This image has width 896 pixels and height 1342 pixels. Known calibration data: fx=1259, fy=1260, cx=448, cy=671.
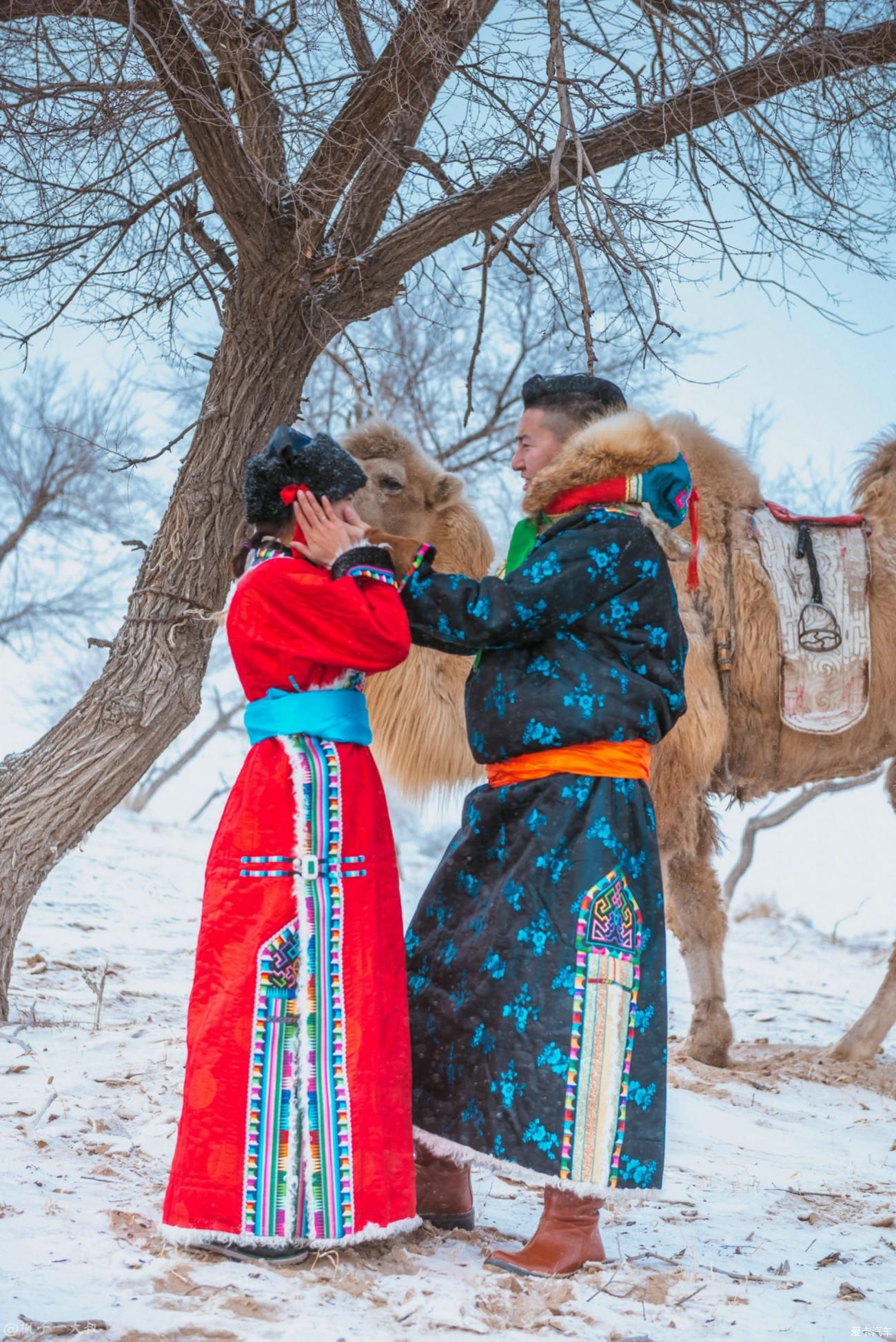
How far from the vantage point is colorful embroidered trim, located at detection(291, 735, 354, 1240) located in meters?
2.75

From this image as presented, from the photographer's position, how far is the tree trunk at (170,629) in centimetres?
480

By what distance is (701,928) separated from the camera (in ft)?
20.4

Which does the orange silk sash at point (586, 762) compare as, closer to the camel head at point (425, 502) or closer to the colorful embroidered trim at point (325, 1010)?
the colorful embroidered trim at point (325, 1010)

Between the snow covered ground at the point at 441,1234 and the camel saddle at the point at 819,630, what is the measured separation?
173 centimetres

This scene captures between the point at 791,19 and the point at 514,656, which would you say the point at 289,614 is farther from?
the point at 791,19

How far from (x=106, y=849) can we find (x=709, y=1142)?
27.9 ft

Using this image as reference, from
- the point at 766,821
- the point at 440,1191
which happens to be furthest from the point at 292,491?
the point at 766,821

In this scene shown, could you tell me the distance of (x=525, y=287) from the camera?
10.8 meters

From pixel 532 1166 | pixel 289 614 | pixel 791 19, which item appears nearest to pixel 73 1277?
pixel 532 1166

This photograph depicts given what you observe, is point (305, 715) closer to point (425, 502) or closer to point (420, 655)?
point (420, 655)

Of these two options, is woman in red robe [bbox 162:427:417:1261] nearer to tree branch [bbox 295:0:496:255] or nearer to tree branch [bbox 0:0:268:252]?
tree branch [bbox 295:0:496:255]

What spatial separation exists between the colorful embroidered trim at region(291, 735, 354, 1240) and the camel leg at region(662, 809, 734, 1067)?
344 centimetres

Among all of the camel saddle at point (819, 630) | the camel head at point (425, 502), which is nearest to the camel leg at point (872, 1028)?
the camel saddle at point (819, 630)

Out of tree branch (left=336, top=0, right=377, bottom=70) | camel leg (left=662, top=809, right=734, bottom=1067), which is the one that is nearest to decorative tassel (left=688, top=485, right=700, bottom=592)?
tree branch (left=336, top=0, right=377, bottom=70)
